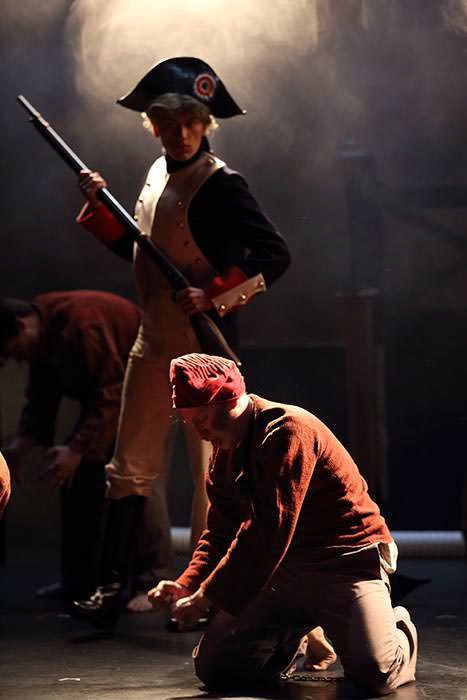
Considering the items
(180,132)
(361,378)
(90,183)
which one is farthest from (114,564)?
(361,378)

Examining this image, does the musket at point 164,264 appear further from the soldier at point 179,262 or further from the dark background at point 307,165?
the dark background at point 307,165

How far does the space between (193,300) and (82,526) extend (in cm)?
99

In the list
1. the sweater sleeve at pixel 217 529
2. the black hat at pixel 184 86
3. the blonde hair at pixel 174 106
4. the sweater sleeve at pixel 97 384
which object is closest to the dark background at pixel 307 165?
the sweater sleeve at pixel 97 384

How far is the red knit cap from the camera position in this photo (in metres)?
3.20

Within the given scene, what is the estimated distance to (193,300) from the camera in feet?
13.8

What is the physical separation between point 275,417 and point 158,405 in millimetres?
1082

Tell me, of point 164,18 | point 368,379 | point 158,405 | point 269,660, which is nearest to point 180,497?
point 368,379

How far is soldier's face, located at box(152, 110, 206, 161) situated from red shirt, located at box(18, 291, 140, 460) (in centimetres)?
64

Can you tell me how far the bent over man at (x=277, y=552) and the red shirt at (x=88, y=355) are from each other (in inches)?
45.6

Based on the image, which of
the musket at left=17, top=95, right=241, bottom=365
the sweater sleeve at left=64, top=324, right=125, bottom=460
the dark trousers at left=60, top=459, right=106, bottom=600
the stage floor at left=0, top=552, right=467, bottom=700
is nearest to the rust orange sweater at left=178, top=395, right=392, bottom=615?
the stage floor at left=0, top=552, right=467, bottom=700

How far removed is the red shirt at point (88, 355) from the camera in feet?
15.0

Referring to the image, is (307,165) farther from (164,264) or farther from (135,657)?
(135,657)

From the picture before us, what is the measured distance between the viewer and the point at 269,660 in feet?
11.5

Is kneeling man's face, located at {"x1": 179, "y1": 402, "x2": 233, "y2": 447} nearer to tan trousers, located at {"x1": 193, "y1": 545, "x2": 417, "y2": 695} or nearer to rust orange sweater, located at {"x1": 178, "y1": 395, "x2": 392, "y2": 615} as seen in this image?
rust orange sweater, located at {"x1": 178, "y1": 395, "x2": 392, "y2": 615}
